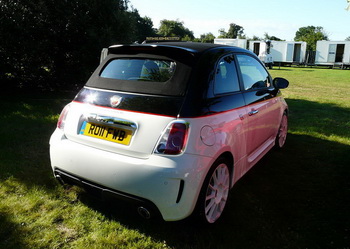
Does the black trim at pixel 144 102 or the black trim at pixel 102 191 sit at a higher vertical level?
the black trim at pixel 144 102

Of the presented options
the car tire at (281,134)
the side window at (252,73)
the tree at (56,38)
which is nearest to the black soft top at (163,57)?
the side window at (252,73)

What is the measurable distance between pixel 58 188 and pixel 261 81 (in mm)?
2920

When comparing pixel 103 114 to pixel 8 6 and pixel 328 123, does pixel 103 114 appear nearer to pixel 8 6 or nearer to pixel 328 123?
pixel 328 123

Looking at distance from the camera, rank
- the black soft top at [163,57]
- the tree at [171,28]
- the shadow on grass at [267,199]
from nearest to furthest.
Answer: the black soft top at [163,57] → the shadow on grass at [267,199] → the tree at [171,28]

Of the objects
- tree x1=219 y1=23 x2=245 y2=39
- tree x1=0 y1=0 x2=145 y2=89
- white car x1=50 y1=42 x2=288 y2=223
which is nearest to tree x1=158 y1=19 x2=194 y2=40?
tree x1=219 y1=23 x2=245 y2=39

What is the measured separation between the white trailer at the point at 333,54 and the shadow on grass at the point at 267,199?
32675 mm

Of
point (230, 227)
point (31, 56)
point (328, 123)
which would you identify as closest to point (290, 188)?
point (230, 227)

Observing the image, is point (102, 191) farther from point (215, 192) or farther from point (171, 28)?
point (171, 28)

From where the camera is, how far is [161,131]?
2182 millimetres

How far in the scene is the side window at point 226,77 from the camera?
2685 millimetres

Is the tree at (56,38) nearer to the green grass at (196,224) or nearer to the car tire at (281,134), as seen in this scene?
the green grass at (196,224)

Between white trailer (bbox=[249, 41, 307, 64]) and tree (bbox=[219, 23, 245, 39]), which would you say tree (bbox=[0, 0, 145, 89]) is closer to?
white trailer (bbox=[249, 41, 307, 64])

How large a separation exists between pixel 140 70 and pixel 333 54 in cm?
3659

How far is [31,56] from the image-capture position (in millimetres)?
8086
